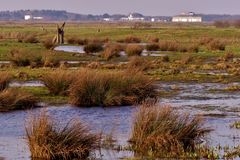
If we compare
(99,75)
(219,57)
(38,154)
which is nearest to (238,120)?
(99,75)

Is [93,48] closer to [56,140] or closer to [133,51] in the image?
[133,51]

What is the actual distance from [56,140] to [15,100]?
971cm

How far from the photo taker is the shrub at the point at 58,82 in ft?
101

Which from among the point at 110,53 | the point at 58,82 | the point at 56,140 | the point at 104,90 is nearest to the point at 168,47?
the point at 110,53

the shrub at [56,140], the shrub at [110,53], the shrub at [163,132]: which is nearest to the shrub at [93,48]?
the shrub at [110,53]

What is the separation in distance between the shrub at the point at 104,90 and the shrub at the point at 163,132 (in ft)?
30.6

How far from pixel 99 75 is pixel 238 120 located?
6.48 m

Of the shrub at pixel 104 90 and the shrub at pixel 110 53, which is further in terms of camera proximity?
the shrub at pixel 110 53

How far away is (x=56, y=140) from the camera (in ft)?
57.2

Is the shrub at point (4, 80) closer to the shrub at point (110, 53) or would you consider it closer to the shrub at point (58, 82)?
the shrub at point (58, 82)

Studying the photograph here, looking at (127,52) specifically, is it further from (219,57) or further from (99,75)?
(99,75)

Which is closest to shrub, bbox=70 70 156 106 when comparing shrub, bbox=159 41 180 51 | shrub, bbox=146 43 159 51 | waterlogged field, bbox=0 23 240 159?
waterlogged field, bbox=0 23 240 159

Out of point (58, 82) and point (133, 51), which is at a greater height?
point (58, 82)

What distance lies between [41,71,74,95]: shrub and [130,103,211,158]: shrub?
12248 millimetres
